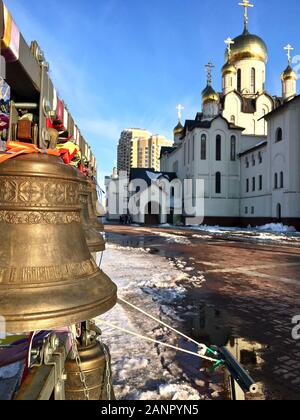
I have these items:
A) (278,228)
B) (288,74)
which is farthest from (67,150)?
(288,74)

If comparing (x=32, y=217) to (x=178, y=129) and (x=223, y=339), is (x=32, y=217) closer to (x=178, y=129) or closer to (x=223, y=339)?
(x=223, y=339)

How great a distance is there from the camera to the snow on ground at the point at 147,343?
11.2 ft

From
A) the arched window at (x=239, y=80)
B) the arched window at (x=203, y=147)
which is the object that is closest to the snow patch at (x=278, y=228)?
the arched window at (x=203, y=147)

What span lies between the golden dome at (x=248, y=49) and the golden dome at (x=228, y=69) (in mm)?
1010

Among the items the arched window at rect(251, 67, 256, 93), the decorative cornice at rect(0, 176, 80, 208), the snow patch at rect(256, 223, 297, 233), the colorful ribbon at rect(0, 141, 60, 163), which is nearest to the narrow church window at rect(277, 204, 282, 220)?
the snow patch at rect(256, 223, 297, 233)

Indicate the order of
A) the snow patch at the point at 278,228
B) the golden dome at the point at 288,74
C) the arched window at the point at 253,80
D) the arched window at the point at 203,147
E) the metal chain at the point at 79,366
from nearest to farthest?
the metal chain at the point at 79,366 → the snow patch at the point at 278,228 → the golden dome at the point at 288,74 → the arched window at the point at 203,147 → the arched window at the point at 253,80

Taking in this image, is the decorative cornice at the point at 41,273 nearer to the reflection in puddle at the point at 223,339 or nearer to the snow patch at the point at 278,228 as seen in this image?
the reflection in puddle at the point at 223,339

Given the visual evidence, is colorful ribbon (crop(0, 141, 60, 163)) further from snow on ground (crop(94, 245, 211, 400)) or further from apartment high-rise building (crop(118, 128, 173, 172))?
apartment high-rise building (crop(118, 128, 173, 172))

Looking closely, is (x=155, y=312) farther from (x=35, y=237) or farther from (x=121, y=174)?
(x=121, y=174)

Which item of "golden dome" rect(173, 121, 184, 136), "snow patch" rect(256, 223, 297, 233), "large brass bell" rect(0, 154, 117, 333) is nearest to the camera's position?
"large brass bell" rect(0, 154, 117, 333)

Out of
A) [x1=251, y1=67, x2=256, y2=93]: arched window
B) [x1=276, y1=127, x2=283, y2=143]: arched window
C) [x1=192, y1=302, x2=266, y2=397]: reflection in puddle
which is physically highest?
[x1=251, y1=67, x2=256, y2=93]: arched window

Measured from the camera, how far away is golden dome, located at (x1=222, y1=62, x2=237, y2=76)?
47125mm

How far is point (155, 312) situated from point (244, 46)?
49.8 meters

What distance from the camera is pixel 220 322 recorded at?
575cm
